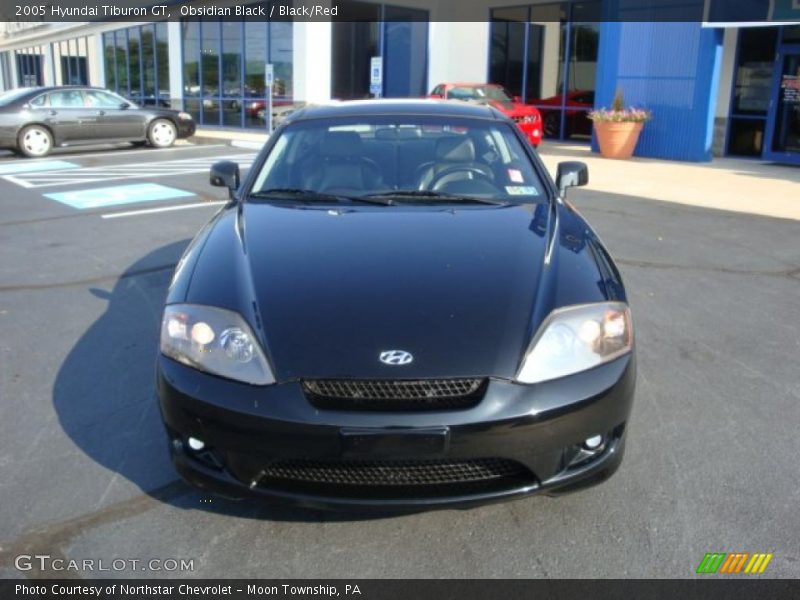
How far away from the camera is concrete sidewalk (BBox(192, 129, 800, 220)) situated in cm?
998

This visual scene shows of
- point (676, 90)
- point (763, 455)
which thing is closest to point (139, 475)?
point (763, 455)

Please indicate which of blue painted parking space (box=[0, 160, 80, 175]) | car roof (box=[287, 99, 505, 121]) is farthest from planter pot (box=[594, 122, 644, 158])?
car roof (box=[287, 99, 505, 121])

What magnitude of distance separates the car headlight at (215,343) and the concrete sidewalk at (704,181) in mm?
8323

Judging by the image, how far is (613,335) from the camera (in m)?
2.73

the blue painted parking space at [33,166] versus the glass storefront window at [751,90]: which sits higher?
the glass storefront window at [751,90]

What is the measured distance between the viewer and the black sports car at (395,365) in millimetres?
2414

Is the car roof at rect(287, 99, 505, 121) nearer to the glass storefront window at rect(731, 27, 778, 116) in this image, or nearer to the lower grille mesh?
the lower grille mesh

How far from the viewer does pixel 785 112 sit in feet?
48.4

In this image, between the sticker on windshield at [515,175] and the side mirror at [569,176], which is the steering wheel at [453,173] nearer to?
A: the sticker on windshield at [515,175]

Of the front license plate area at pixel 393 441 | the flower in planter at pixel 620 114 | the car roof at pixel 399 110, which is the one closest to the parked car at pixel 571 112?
the flower in planter at pixel 620 114

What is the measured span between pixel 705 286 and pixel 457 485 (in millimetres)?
4133

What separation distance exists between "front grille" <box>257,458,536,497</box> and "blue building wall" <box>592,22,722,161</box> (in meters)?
13.9

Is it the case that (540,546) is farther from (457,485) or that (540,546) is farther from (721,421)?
(721,421)

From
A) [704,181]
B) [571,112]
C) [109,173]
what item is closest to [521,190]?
[704,181]
